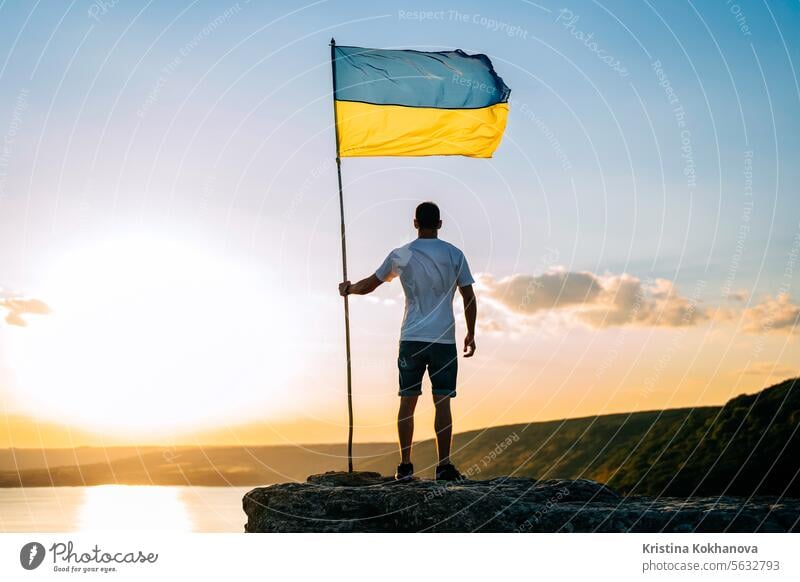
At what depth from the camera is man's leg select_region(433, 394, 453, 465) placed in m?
12.5

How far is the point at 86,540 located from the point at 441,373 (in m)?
5.21

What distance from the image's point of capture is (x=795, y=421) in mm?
26328

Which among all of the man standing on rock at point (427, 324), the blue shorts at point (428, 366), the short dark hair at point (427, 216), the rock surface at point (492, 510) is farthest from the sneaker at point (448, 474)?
the short dark hair at point (427, 216)

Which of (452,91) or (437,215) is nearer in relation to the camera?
(437,215)

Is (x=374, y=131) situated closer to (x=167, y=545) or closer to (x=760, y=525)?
(x=167, y=545)

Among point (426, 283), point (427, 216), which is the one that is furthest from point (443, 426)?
point (427, 216)

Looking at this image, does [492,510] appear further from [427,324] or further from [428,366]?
[427,324]

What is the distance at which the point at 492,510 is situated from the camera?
10977 millimetres

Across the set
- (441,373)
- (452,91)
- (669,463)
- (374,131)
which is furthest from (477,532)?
(669,463)

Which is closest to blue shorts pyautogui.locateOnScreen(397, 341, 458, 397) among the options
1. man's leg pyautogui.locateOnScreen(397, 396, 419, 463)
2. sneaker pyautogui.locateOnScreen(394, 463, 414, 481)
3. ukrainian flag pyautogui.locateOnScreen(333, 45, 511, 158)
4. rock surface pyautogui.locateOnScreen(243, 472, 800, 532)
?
man's leg pyautogui.locateOnScreen(397, 396, 419, 463)

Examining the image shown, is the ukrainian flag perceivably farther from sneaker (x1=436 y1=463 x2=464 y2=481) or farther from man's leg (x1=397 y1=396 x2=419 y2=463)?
sneaker (x1=436 y1=463 x2=464 y2=481)

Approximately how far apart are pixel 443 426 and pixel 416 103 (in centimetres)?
600

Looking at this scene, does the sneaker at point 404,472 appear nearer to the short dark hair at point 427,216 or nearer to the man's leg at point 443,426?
the man's leg at point 443,426

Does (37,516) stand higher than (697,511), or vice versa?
(697,511)
